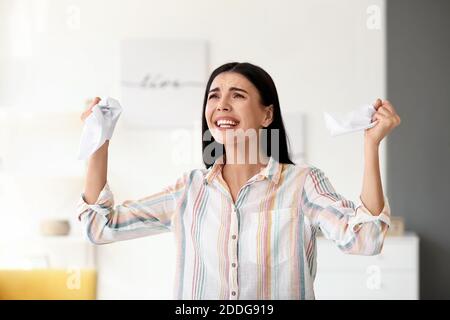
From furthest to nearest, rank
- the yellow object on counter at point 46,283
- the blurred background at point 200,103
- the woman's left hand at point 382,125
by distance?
the blurred background at point 200,103
the yellow object on counter at point 46,283
the woman's left hand at point 382,125

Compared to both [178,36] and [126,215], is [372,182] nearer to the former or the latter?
[126,215]

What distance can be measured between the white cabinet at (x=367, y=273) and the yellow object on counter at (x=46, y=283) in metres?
1.16

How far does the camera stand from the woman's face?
43.2 inches

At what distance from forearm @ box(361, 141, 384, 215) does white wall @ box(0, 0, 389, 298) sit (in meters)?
2.40

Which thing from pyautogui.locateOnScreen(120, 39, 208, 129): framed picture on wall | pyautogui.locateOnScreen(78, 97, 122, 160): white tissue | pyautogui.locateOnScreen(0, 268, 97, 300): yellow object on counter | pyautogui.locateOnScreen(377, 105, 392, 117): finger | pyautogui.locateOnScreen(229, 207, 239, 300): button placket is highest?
pyautogui.locateOnScreen(120, 39, 208, 129): framed picture on wall

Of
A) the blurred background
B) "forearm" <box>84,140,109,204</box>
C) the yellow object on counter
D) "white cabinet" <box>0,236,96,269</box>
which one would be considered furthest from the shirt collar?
"white cabinet" <box>0,236,96,269</box>

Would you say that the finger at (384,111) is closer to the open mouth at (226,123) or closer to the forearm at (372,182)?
the forearm at (372,182)

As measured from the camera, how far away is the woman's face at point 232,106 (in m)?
1.10

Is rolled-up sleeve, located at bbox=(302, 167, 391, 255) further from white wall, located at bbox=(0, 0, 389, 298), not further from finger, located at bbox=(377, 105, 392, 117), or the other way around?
white wall, located at bbox=(0, 0, 389, 298)

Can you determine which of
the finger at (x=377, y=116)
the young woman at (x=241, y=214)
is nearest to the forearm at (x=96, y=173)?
the young woman at (x=241, y=214)

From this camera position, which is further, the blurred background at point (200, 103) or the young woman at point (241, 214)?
the blurred background at point (200, 103)

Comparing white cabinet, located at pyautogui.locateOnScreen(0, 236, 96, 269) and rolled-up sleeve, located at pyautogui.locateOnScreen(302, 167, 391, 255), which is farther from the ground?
rolled-up sleeve, located at pyautogui.locateOnScreen(302, 167, 391, 255)
